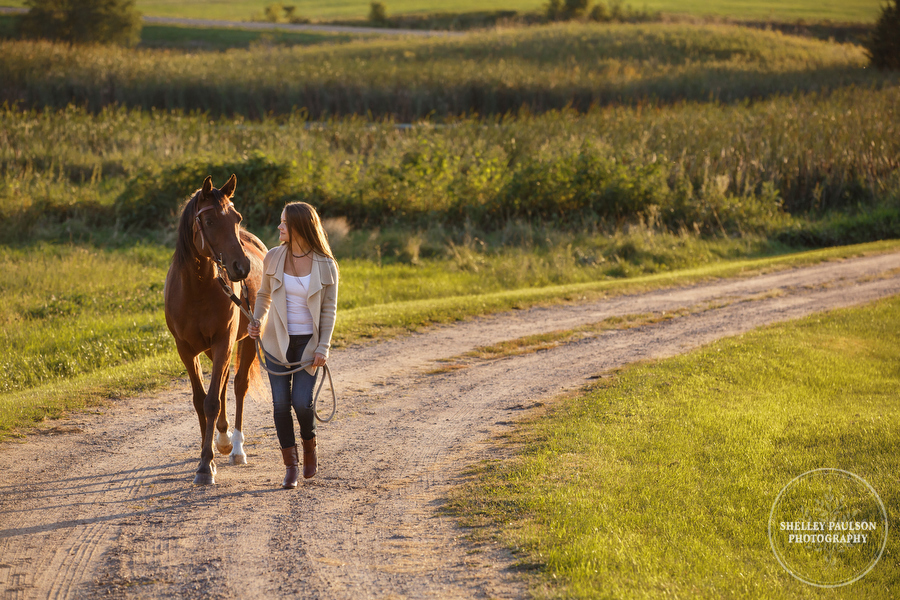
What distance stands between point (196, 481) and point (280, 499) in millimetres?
758

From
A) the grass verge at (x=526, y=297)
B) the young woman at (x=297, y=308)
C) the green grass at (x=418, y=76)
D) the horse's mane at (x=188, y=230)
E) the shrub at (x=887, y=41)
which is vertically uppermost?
the shrub at (x=887, y=41)

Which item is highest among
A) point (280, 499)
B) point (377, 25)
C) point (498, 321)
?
point (377, 25)

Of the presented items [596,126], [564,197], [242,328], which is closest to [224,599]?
[242,328]

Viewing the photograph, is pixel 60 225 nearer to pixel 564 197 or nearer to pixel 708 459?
pixel 564 197

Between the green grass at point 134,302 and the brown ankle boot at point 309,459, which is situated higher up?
the brown ankle boot at point 309,459

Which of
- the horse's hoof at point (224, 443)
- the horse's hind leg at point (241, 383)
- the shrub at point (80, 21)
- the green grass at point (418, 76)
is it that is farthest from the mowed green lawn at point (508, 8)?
the horse's hoof at point (224, 443)

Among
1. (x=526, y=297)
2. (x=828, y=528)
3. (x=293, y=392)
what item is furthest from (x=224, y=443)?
(x=526, y=297)

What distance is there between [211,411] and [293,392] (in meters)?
0.70

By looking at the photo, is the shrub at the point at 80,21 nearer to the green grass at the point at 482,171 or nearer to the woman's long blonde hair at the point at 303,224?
the green grass at the point at 482,171

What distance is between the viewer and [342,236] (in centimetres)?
1700

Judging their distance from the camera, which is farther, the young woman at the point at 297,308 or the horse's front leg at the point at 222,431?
the horse's front leg at the point at 222,431

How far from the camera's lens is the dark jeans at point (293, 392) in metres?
5.64

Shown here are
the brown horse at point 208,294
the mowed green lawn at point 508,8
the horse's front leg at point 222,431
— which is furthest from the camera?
the mowed green lawn at point 508,8

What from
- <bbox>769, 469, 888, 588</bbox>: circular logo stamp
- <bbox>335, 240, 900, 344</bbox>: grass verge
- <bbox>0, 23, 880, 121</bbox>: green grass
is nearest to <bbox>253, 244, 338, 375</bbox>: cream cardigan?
<bbox>769, 469, 888, 588</bbox>: circular logo stamp
